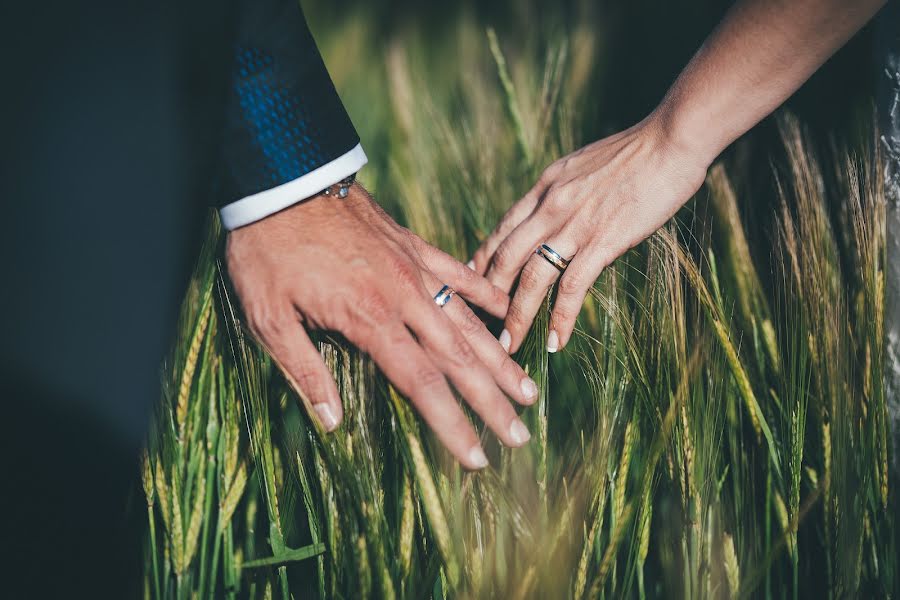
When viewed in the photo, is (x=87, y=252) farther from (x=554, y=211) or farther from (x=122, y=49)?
(x=554, y=211)

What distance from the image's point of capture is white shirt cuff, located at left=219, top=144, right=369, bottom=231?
698mm

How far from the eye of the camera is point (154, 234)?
2.45 feet

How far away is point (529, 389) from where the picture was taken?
2.27 ft

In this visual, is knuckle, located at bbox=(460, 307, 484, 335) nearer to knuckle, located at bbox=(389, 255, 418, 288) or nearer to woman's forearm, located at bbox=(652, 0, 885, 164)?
knuckle, located at bbox=(389, 255, 418, 288)

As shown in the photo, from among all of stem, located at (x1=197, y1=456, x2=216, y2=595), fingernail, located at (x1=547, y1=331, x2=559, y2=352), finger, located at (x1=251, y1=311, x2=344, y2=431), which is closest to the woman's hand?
fingernail, located at (x1=547, y1=331, x2=559, y2=352)

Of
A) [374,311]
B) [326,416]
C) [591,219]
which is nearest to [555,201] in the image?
[591,219]

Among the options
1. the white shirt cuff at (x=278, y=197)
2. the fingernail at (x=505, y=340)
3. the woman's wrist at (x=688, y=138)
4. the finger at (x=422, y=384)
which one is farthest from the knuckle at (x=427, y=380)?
the woman's wrist at (x=688, y=138)

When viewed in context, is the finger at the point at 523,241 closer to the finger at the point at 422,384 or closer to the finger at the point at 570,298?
the finger at the point at 570,298

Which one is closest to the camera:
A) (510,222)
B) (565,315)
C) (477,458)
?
(477,458)

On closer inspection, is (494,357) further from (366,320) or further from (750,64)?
(750,64)

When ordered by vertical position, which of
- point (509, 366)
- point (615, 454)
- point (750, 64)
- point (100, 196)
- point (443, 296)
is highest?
point (100, 196)

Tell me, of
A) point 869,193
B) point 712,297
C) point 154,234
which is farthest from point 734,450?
point 154,234

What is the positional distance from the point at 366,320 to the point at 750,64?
1.59 ft

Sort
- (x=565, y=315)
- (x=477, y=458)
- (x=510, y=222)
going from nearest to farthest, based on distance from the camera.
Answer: (x=477, y=458), (x=565, y=315), (x=510, y=222)
